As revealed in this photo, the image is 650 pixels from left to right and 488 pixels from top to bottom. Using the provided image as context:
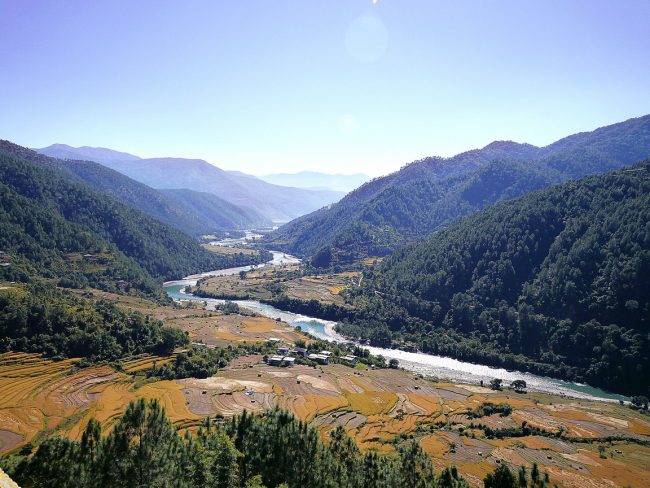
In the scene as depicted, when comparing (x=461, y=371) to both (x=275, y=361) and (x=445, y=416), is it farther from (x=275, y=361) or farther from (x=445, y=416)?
(x=275, y=361)

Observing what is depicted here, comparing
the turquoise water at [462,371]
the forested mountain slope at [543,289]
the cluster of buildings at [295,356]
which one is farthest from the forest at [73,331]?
the forested mountain slope at [543,289]

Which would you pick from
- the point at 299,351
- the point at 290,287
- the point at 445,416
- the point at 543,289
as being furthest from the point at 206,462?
the point at 290,287

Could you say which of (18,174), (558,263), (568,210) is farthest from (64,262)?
(568,210)

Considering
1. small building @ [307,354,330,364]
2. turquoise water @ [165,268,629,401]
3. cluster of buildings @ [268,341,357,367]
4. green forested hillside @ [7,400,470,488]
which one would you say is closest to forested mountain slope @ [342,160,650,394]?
turquoise water @ [165,268,629,401]

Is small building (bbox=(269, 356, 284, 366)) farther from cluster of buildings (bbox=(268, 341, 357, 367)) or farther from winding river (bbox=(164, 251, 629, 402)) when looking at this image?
winding river (bbox=(164, 251, 629, 402))

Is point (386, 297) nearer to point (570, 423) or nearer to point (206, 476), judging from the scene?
point (570, 423)

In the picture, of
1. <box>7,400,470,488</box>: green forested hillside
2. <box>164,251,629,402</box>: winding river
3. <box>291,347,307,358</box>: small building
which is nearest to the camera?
<box>7,400,470,488</box>: green forested hillside
